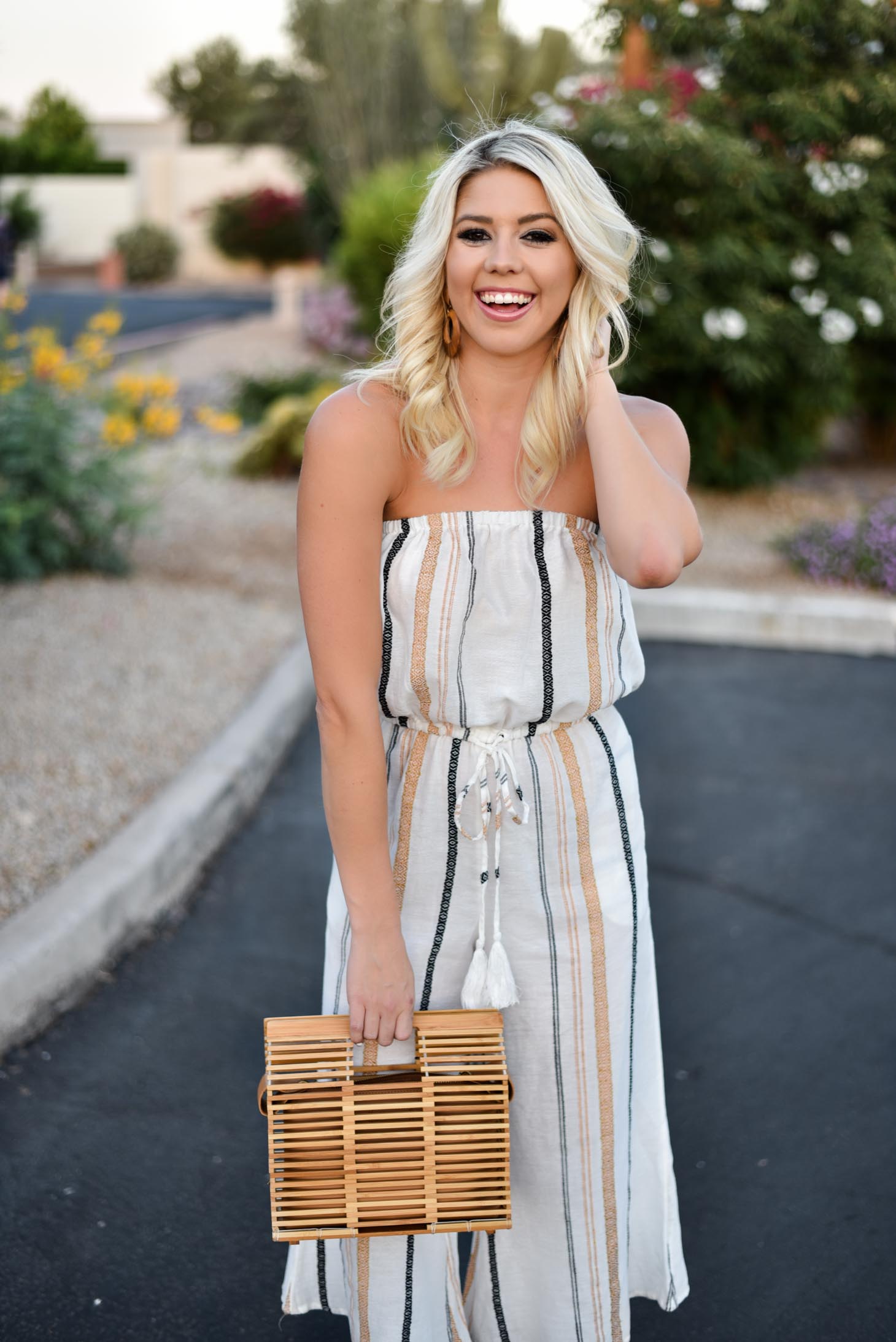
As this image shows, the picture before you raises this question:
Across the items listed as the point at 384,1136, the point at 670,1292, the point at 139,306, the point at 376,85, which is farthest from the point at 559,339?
the point at 139,306

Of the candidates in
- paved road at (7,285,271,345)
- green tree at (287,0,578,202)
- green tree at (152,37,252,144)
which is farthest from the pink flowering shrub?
green tree at (152,37,252,144)

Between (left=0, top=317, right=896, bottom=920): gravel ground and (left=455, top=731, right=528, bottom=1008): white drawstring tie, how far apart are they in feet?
6.67

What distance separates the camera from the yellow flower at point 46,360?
630cm

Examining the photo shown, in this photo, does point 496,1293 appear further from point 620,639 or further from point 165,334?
point 165,334

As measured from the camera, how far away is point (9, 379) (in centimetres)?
632

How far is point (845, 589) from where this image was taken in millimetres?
7598

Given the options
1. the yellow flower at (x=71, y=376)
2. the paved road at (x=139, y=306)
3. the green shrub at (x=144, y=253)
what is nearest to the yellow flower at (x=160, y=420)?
the yellow flower at (x=71, y=376)

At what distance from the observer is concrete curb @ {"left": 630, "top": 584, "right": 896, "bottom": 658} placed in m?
6.93

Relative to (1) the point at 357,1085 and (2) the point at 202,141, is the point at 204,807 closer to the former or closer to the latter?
(1) the point at 357,1085

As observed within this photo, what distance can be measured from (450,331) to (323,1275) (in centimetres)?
147

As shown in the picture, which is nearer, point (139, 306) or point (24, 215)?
point (139, 306)

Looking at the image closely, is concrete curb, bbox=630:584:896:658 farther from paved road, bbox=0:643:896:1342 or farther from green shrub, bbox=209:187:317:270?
green shrub, bbox=209:187:317:270

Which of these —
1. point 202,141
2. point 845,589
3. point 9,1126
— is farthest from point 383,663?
point 202,141

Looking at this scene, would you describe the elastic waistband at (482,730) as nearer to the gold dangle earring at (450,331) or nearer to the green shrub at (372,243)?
the gold dangle earring at (450,331)
